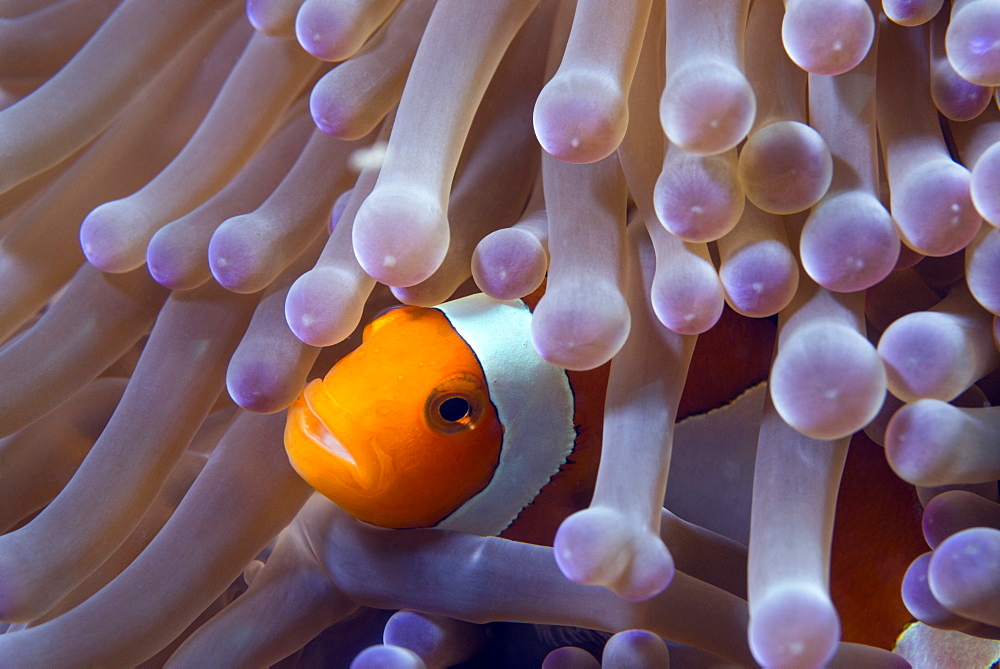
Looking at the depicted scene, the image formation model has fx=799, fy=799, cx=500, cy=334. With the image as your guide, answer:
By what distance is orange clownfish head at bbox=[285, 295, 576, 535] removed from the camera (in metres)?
0.71

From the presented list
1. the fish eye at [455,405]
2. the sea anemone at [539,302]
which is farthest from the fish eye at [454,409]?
the sea anemone at [539,302]

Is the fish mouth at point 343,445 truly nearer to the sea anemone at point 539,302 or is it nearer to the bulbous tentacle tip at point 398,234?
the sea anemone at point 539,302

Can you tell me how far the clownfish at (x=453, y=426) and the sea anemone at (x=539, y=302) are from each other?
0.03 metres

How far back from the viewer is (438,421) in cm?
75

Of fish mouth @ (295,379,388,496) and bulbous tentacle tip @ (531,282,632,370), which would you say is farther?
fish mouth @ (295,379,388,496)

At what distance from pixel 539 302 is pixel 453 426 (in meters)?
0.20

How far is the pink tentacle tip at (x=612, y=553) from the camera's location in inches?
20.4

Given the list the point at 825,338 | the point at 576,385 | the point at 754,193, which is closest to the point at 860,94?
the point at 754,193

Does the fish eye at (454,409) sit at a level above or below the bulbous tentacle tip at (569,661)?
above

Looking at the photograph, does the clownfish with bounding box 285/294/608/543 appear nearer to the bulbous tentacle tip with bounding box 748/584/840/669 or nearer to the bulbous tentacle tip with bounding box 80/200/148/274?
the bulbous tentacle tip with bounding box 80/200/148/274

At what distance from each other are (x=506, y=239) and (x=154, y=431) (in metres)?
0.42

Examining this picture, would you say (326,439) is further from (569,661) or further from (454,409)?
(569,661)

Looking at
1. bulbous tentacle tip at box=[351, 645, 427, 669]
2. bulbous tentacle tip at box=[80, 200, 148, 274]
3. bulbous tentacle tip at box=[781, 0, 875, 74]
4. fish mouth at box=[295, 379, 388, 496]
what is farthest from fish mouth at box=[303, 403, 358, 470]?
bulbous tentacle tip at box=[781, 0, 875, 74]

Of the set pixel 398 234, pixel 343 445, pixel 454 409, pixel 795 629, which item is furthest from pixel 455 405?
pixel 795 629
